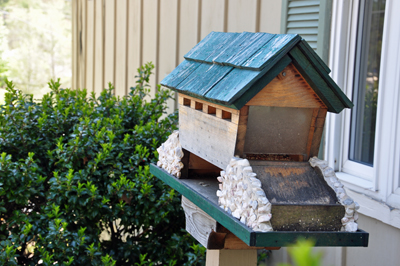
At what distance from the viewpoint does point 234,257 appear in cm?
173

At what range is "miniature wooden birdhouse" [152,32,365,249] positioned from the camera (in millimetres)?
1300

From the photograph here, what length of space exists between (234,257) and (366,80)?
4.30 ft

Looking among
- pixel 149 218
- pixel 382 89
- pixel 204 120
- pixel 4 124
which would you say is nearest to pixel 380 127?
pixel 382 89

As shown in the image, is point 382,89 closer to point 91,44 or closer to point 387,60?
point 387,60

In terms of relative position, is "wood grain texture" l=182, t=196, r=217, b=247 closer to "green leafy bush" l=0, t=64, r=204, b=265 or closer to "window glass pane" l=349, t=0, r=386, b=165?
"green leafy bush" l=0, t=64, r=204, b=265

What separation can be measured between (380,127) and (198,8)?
2334mm

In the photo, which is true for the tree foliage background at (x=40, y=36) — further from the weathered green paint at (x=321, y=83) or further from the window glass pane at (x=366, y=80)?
the weathered green paint at (x=321, y=83)

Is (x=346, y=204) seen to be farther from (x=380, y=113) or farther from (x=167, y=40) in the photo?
(x=167, y=40)

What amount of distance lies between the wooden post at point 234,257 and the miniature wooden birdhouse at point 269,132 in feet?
0.86

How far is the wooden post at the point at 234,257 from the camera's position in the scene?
1713mm

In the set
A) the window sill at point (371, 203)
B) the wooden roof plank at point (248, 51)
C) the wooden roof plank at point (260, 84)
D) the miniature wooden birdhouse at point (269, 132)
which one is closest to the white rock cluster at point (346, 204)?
the miniature wooden birdhouse at point (269, 132)

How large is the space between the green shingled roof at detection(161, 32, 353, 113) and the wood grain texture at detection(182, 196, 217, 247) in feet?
1.63

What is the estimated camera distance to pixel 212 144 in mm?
1635

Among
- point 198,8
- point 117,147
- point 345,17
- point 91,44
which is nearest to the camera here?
point 345,17
